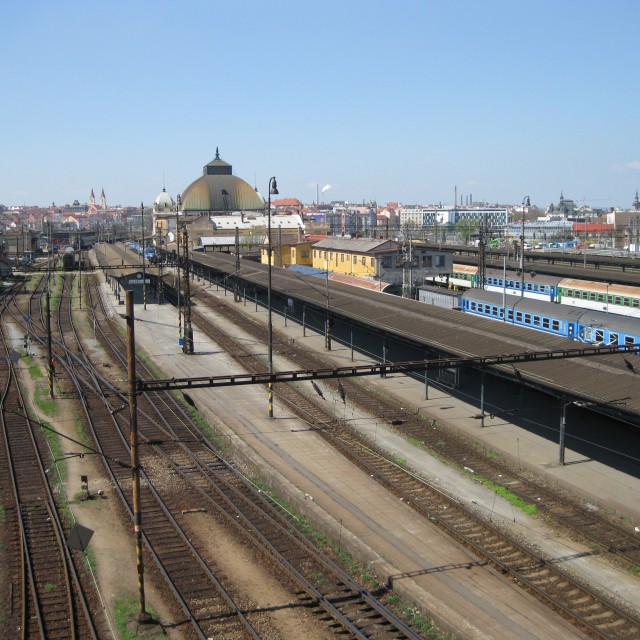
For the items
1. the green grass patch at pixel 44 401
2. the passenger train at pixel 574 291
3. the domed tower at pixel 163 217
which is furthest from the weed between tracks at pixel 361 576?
the domed tower at pixel 163 217

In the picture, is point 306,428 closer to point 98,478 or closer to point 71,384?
point 98,478

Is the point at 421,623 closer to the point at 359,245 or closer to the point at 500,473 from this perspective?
the point at 500,473

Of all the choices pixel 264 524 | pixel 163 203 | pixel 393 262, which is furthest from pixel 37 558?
pixel 163 203

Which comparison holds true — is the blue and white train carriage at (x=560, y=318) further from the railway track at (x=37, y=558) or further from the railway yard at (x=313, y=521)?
the railway track at (x=37, y=558)

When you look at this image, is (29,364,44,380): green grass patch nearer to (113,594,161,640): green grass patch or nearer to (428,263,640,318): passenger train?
(113,594,161,640): green grass patch

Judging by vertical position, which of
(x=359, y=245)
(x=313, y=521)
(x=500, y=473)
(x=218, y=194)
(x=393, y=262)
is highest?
(x=218, y=194)

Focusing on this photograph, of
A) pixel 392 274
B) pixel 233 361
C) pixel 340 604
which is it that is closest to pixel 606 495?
pixel 340 604

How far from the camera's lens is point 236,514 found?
17.9 m

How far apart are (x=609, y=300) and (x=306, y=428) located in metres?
24.8

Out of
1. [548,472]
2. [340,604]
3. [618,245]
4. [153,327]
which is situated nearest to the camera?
[340,604]

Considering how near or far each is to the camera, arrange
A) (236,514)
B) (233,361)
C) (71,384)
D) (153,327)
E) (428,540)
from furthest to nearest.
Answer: (153,327)
(233,361)
(71,384)
(236,514)
(428,540)

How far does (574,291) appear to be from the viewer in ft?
151

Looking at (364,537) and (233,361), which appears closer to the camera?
(364,537)

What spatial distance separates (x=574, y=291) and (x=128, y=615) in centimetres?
3829
